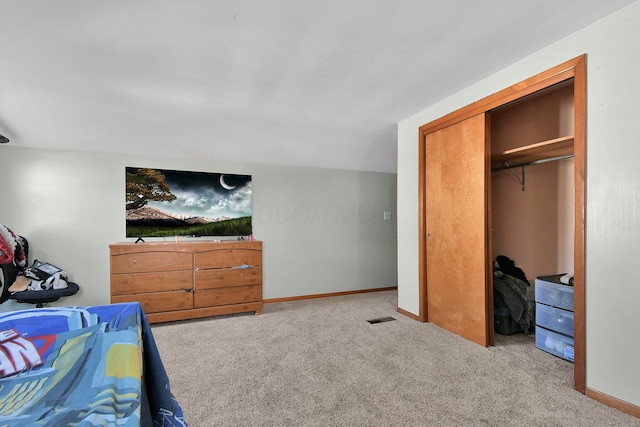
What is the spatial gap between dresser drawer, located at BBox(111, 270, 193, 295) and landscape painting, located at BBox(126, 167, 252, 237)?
67 cm

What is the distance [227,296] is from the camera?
Result: 11.8ft

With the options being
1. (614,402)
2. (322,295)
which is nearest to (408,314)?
(322,295)

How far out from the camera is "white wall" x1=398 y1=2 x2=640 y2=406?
1721 mm

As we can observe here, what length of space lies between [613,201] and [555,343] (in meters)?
1.30

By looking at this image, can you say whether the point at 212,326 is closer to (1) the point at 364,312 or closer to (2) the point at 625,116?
(1) the point at 364,312

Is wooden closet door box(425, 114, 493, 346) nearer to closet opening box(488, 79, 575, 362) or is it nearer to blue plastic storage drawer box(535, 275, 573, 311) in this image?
closet opening box(488, 79, 575, 362)

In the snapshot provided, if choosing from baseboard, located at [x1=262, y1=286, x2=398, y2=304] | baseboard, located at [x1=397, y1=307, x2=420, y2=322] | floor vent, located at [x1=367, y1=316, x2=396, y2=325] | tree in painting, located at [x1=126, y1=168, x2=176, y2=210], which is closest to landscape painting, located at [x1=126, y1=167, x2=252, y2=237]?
tree in painting, located at [x1=126, y1=168, x2=176, y2=210]

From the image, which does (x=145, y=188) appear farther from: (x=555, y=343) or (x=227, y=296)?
(x=555, y=343)

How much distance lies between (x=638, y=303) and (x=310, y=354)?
7.07 ft

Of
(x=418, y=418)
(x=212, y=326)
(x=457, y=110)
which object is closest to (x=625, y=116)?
(x=457, y=110)

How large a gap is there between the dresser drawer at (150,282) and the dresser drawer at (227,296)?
193mm

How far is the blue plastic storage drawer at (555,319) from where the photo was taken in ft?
7.72

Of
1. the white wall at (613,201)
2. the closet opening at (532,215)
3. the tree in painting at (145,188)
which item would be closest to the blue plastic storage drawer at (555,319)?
the closet opening at (532,215)

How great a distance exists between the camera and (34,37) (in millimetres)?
1874
